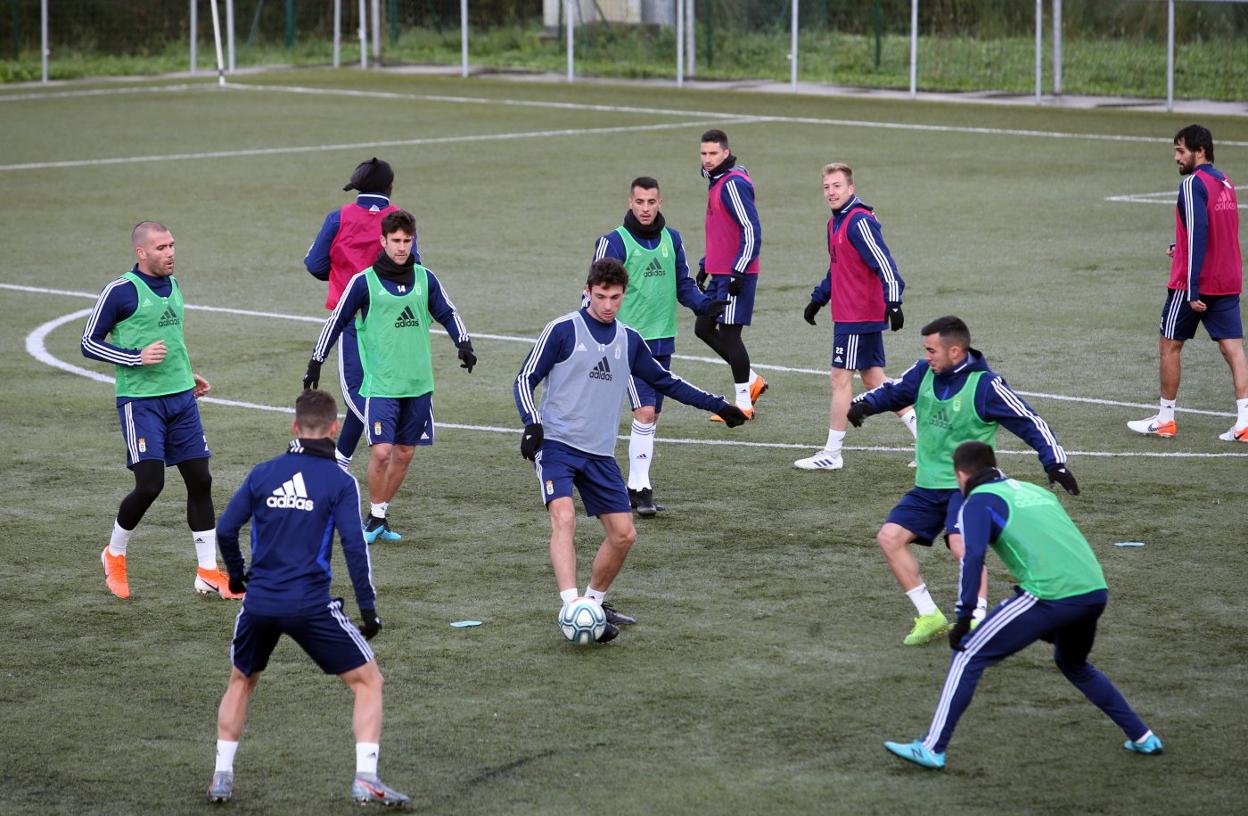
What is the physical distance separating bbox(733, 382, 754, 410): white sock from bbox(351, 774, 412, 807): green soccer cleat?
8.37 m

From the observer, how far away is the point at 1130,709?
8516 millimetres

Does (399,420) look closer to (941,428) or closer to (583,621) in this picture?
(583,621)

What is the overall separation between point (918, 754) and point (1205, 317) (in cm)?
789

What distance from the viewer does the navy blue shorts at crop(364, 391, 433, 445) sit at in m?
12.1

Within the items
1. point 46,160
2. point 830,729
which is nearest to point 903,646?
point 830,729

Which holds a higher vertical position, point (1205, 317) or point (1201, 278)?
point (1201, 278)

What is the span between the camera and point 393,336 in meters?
12.0

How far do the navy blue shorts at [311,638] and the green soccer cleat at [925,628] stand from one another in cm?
339

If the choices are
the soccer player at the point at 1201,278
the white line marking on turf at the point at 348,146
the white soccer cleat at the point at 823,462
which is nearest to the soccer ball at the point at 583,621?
the white soccer cleat at the point at 823,462

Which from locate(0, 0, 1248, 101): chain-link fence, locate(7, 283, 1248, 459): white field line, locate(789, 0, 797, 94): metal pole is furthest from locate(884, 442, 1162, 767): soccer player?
locate(789, 0, 797, 94): metal pole

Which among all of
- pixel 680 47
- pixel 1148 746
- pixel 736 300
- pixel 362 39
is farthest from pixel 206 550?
pixel 362 39

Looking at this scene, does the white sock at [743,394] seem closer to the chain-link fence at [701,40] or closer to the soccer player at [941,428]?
the soccer player at [941,428]

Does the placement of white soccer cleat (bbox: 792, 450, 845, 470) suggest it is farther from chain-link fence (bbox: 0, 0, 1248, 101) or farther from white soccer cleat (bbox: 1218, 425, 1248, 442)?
chain-link fence (bbox: 0, 0, 1248, 101)

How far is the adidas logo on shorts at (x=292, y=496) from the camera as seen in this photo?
803 cm
